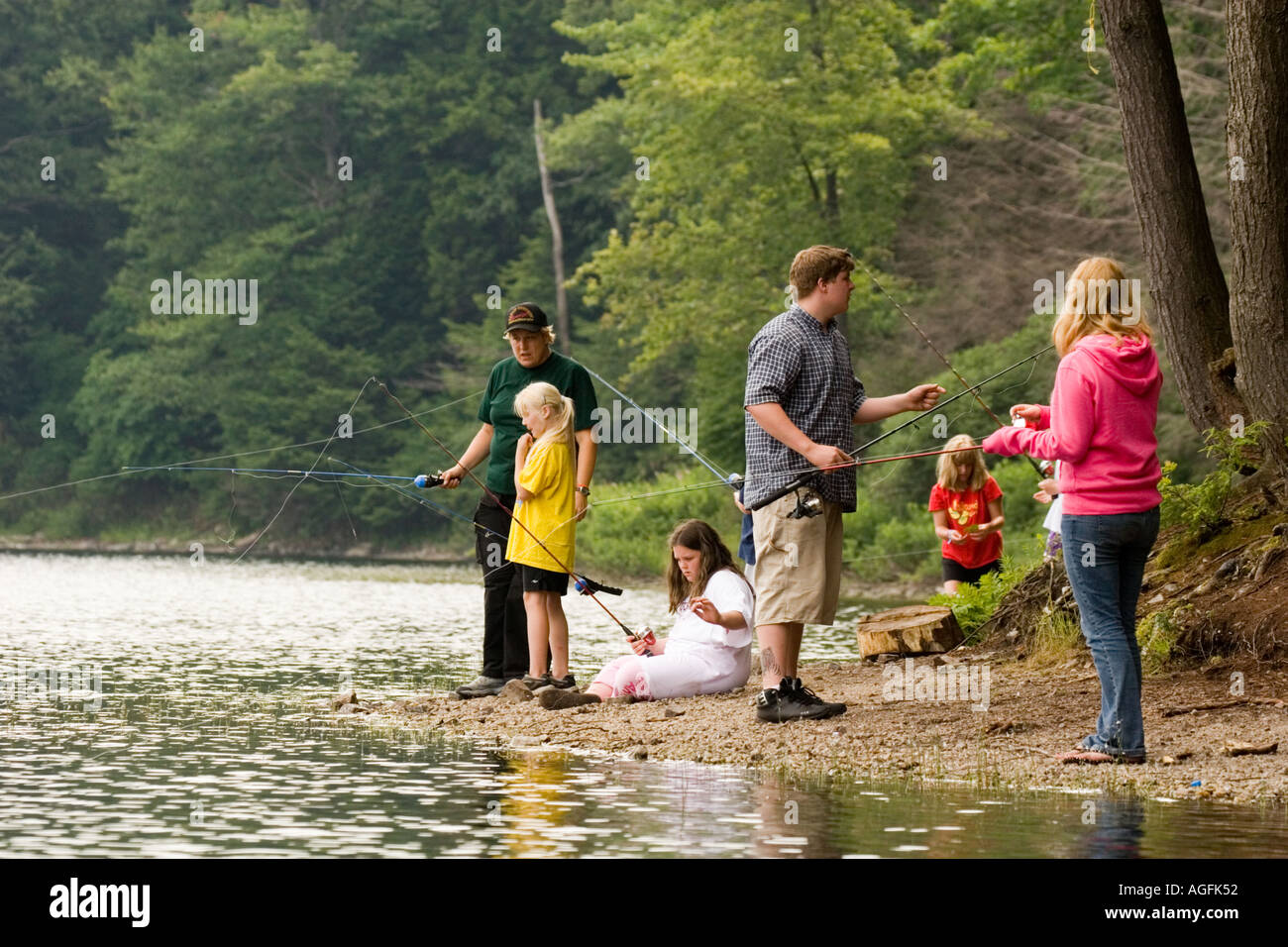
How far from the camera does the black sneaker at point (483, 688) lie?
1107 centimetres

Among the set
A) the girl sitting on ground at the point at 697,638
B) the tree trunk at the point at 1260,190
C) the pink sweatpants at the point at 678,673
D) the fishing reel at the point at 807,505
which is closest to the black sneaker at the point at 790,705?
the fishing reel at the point at 807,505

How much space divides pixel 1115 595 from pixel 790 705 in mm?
1713

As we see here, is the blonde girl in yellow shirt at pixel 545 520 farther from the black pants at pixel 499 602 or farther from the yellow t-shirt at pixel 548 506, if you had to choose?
the black pants at pixel 499 602

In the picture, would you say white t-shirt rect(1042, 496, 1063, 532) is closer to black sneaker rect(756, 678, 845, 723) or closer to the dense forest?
black sneaker rect(756, 678, 845, 723)

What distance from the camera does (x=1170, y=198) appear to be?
36.0 feet

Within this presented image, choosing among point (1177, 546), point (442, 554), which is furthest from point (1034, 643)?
point (442, 554)

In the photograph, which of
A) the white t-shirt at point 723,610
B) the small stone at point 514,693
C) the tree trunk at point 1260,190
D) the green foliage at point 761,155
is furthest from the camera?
the green foliage at point 761,155

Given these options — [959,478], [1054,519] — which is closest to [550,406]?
[1054,519]

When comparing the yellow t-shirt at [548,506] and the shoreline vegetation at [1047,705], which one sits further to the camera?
the yellow t-shirt at [548,506]

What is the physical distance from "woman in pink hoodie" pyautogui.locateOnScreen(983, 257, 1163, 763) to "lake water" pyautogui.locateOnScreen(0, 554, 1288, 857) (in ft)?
2.41

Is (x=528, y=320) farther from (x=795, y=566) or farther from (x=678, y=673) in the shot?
(x=795, y=566)

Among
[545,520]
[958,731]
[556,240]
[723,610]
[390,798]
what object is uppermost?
[556,240]

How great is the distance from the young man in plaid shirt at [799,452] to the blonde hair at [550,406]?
5.84 ft
